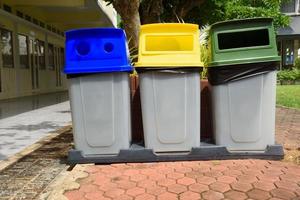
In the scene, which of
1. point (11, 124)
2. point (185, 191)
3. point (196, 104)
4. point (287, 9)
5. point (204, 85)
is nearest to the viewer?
point (185, 191)

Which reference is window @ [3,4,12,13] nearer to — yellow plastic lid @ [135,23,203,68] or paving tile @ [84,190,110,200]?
yellow plastic lid @ [135,23,203,68]

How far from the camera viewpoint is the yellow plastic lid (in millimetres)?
4617

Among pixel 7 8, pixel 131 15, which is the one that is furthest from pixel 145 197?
pixel 7 8

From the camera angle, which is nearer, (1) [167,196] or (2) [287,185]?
(1) [167,196]

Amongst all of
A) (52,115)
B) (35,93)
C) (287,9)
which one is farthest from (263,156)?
(287,9)

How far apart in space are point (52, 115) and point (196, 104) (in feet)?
19.2

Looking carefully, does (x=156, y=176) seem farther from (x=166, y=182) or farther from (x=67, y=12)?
(x=67, y=12)

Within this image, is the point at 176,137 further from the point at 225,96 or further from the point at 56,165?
the point at 56,165

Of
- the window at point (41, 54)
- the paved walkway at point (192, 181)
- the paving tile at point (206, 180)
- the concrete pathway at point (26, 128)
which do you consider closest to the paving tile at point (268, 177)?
the paved walkway at point (192, 181)

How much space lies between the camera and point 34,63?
1938 centimetres

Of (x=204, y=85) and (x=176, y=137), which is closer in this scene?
(x=176, y=137)

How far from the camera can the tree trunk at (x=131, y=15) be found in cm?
686

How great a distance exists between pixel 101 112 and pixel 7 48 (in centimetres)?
1251

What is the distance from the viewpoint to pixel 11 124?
324 inches
